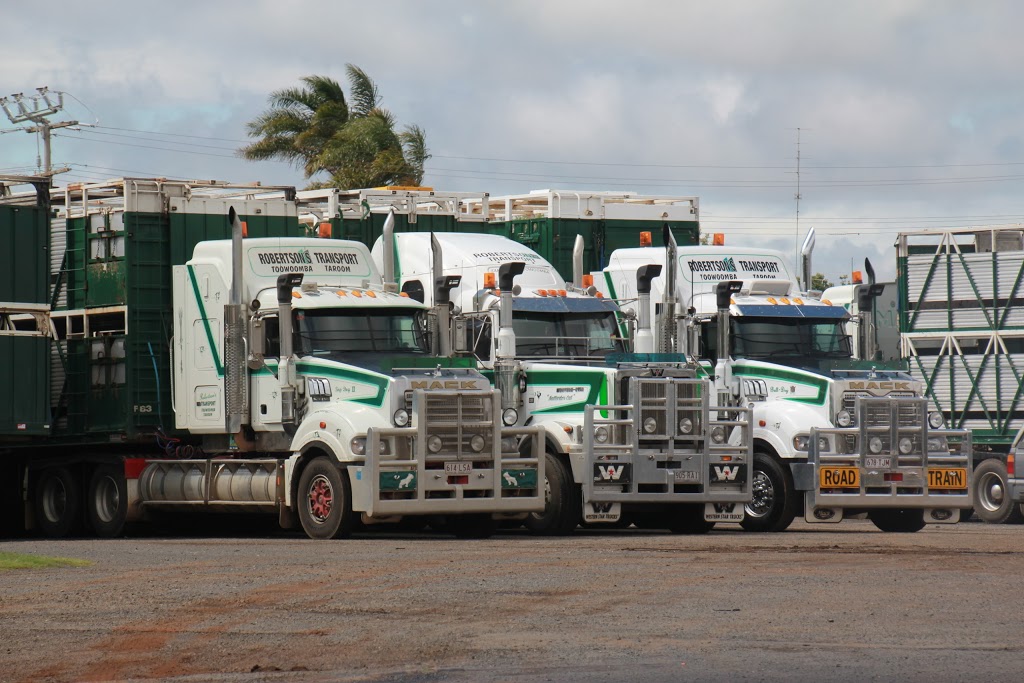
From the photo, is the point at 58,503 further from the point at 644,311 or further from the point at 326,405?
the point at 644,311

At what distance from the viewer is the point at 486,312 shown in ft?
70.9

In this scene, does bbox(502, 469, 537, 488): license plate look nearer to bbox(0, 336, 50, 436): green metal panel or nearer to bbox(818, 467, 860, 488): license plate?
bbox(818, 467, 860, 488): license plate

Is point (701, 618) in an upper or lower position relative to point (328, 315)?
lower

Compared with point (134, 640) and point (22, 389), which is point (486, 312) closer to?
point (22, 389)

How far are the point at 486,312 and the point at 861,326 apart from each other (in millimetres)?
5435

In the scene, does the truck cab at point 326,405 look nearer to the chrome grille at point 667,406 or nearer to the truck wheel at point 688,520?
the chrome grille at point 667,406

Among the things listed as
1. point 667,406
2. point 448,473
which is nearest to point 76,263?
point 448,473

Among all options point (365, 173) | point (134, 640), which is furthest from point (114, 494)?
point (365, 173)

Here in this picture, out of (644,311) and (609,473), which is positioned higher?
(644,311)

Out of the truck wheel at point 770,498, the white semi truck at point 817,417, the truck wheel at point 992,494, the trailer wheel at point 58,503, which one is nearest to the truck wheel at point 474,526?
the truck wheel at point 770,498

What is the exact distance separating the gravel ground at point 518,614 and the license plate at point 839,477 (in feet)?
12.4

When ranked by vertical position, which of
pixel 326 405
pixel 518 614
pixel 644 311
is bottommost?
pixel 518 614

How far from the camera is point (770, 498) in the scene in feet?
74.1

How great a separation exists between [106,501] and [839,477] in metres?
9.44
